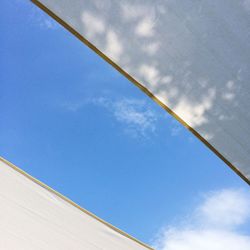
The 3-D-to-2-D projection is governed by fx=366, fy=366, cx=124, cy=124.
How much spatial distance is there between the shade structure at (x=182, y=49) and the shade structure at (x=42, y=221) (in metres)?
1.01

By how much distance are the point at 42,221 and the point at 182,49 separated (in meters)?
1.43

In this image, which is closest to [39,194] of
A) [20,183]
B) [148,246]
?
[20,183]

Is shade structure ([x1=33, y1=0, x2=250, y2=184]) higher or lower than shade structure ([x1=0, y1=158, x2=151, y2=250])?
below

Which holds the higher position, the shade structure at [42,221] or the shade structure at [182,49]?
the shade structure at [182,49]

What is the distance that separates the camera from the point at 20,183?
2443mm

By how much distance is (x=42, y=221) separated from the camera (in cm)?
243

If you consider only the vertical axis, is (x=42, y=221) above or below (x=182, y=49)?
below

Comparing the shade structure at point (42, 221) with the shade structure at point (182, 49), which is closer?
the shade structure at point (182, 49)

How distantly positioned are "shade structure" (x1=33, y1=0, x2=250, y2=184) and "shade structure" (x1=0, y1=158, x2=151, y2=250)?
1.01 m

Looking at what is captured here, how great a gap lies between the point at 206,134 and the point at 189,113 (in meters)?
0.22

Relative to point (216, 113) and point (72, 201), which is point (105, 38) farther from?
point (72, 201)

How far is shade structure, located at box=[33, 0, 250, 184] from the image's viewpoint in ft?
6.54

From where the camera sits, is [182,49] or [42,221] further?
[42,221]

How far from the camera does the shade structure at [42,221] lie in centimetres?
228
